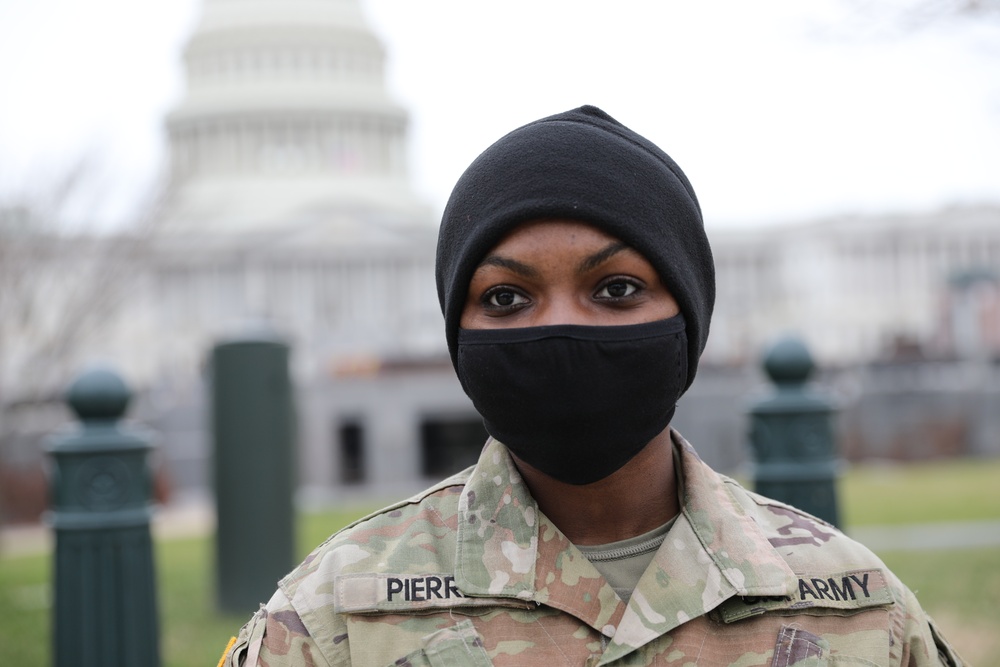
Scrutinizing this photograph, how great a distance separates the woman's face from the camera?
6.86 ft

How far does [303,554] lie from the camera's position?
12188 mm

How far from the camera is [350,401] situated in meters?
36.6

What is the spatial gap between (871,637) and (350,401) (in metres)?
34.7

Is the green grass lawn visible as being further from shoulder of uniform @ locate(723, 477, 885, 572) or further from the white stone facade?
the white stone facade

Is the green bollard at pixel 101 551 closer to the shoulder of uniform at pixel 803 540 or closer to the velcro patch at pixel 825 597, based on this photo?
the shoulder of uniform at pixel 803 540

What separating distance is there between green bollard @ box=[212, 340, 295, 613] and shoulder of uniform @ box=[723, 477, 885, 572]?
7.32 meters

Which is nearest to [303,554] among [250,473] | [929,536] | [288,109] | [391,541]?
[250,473]

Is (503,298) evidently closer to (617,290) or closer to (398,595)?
(617,290)

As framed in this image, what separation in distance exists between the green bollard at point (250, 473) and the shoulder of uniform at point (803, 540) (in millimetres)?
7319

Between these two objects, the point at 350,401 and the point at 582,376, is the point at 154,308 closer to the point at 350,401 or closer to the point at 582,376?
the point at 350,401

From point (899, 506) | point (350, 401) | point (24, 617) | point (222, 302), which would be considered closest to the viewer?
point (24, 617)

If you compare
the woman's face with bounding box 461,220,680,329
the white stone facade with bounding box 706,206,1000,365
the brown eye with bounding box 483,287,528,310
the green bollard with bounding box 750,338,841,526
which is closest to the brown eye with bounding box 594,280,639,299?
the woman's face with bounding box 461,220,680,329

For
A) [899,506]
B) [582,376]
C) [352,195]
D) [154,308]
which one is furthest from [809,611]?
[352,195]

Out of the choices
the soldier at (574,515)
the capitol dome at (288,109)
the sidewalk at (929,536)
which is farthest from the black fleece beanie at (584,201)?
the capitol dome at (288,109)
